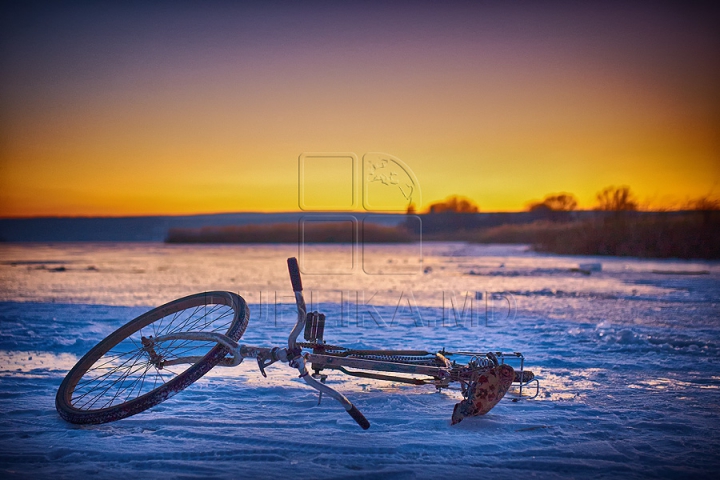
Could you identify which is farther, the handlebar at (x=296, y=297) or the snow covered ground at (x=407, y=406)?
the handlebar at (x=296, y=297)

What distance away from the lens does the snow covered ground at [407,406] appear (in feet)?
11.2

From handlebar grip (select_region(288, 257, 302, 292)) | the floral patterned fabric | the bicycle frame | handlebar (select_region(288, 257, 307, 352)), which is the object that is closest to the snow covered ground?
the floral patterned fabric

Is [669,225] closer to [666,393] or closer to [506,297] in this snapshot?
[506,297]

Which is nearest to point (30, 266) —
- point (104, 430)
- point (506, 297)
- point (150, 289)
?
point (150, 289)

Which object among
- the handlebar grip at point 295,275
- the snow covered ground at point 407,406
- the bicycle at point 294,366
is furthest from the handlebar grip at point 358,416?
the handlebar grip at point 295,275

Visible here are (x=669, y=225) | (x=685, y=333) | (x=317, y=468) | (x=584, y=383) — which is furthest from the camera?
(x=669, y=225)

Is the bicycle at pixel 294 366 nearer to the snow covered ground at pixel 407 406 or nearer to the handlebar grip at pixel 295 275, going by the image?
the handlebar grip at pixel 295 275

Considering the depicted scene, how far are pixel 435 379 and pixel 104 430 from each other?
8.02 ft

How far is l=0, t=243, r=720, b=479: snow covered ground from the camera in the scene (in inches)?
134

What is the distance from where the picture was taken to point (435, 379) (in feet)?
A: 14.0

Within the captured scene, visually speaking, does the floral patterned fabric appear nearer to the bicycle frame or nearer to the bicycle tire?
the bicycle frame

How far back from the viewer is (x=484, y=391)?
3.99 meters

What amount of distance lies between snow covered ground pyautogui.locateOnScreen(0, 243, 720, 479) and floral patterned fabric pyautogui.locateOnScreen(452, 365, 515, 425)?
0.41ft

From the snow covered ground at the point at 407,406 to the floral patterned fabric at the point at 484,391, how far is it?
0.13m
